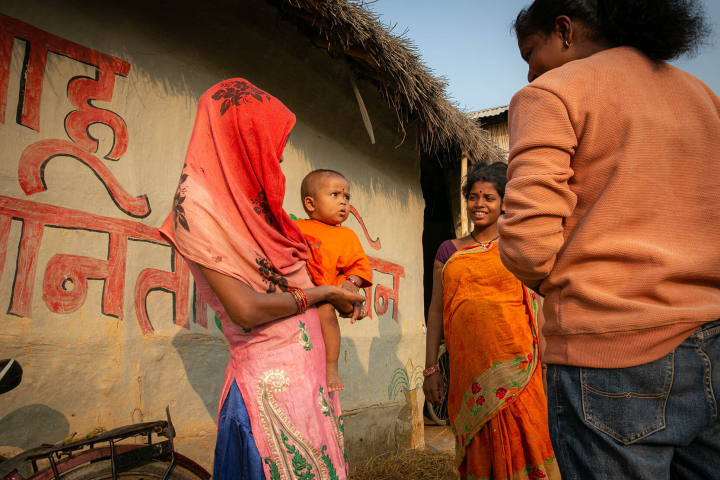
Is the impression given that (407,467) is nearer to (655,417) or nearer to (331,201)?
(331,201)

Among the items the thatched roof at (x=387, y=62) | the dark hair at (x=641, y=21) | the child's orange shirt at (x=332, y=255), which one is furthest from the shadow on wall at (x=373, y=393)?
the dark hair at (x=641, y=21)

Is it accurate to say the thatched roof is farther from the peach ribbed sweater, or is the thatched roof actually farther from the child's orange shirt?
the peach ribbed sweater

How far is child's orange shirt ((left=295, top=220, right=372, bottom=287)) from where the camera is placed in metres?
2.12

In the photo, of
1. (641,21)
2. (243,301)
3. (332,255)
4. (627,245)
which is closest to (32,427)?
(243,301)

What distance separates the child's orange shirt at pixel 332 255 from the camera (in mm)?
2117

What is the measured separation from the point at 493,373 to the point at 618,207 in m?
1.69

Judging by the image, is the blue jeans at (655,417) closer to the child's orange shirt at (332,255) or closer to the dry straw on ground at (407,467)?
the child's orange shirt at (332,255)

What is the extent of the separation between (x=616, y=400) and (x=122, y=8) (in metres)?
2.79

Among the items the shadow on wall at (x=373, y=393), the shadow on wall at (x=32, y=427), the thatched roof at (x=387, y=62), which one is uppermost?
the thatched roof at (x=387, y=62)

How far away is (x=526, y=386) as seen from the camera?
2484mm

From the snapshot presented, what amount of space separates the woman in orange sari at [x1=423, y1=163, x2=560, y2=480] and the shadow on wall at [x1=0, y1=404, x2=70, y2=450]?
5.66 feet

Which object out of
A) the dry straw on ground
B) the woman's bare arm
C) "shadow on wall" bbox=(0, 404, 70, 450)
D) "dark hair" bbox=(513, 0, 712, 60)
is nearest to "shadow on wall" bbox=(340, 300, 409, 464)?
the dry straw on ground

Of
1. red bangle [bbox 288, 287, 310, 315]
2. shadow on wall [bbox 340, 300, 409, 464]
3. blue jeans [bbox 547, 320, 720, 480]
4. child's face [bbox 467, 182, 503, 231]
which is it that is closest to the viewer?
blue jeans [bbox 547, 320, 720, 480]

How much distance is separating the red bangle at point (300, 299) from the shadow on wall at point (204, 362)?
121 centimetres
